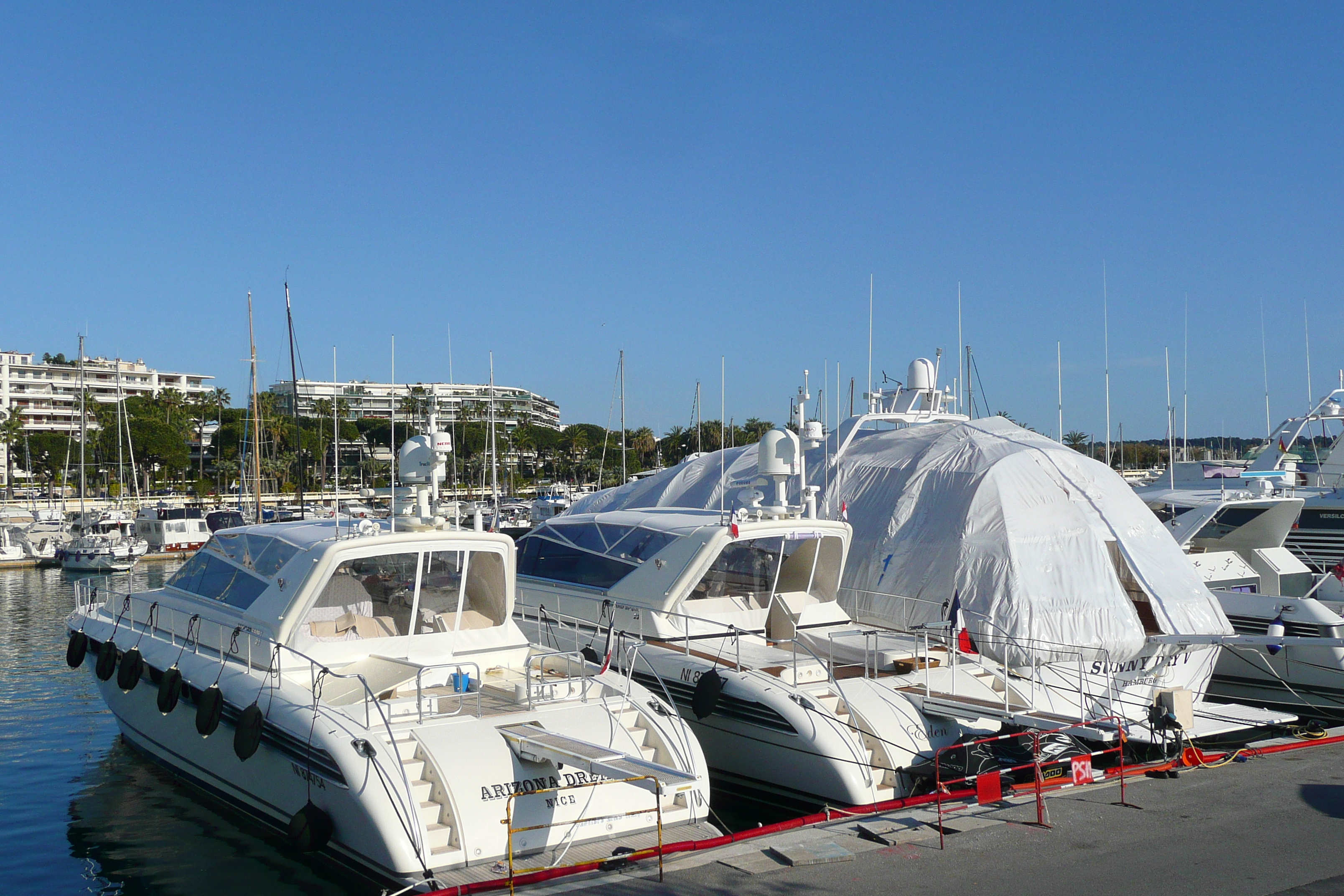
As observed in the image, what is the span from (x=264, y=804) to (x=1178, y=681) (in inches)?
502

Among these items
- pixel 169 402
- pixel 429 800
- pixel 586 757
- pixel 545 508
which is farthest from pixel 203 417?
pixel 586 757

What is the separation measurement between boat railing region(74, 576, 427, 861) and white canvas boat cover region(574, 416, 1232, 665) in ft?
27.6

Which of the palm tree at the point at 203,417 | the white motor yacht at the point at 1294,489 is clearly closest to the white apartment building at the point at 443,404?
the palm tree at the point at 203,417

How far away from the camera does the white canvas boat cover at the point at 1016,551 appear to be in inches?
592

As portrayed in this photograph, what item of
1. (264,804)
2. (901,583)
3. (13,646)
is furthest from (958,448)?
(13,646)

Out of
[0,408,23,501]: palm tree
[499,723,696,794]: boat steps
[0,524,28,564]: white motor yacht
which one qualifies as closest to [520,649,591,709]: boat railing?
[499,723,696,794]: boat steps

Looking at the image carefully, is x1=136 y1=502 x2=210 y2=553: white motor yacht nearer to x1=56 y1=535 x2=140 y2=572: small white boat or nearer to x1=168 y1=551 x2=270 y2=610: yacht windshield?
x1=56 y1=535 x2=140 y2=572: small white boat

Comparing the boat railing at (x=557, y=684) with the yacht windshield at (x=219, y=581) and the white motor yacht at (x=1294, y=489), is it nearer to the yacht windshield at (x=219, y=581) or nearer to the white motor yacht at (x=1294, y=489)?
the yacht windshield at (x=219, y=581)

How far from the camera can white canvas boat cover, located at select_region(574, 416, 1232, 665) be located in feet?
49.3

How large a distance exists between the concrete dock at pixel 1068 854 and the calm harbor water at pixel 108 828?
3367 millimetres

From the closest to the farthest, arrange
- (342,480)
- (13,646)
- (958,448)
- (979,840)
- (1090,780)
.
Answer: (979,840), (1090,780), (958,448), (13,646), (342,480)

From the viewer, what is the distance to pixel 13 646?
977 inches

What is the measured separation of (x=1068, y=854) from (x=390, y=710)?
6029mm

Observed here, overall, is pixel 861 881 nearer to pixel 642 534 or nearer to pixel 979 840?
pixel 979 840
